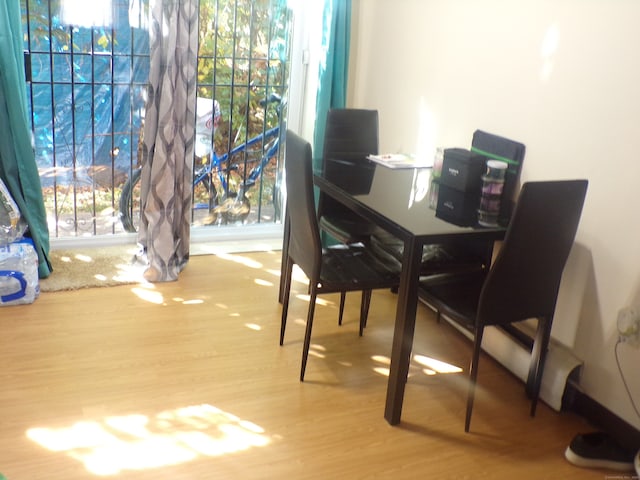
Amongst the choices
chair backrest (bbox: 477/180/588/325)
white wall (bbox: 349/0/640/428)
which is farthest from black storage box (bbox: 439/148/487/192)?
chair backrest (bbox: 477/180/588/325)

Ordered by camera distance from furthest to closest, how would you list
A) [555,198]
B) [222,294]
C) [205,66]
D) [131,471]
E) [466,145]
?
[205,66]
[222,294]
[466,145]
[555,198]
[131,471]

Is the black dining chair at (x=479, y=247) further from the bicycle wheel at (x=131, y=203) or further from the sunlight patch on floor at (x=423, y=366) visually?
the bicycle wheel at (x=131, y=203)

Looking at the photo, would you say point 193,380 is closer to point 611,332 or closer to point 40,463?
point 40,463

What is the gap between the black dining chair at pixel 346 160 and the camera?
3248 mm

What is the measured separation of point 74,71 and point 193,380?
1905 millimetres

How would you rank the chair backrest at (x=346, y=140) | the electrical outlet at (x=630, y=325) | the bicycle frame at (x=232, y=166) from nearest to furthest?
the electrical outlet at (x=630, y=325) → the chair backrest at (x=346, y=140) → the bicycle frame at (x=232, y=166)

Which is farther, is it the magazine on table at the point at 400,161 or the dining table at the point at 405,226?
the magazine on table at the point at 400,161

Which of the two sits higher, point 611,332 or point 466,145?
point 466,145

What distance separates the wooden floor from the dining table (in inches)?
9.8

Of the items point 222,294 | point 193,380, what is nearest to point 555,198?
point 193,380

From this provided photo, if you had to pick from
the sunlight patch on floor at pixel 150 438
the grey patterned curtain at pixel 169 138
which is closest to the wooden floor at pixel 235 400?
the sunlight patch on floor at pixel 150 438

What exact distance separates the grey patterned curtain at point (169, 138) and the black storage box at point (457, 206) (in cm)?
140

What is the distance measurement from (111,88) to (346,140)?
1336 mm

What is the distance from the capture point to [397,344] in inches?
100
